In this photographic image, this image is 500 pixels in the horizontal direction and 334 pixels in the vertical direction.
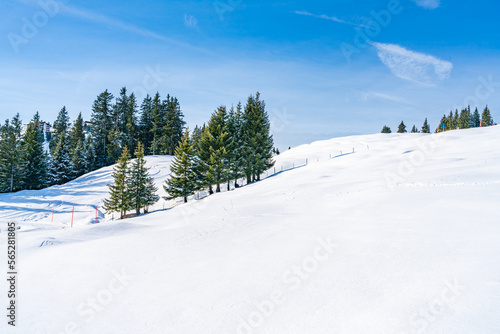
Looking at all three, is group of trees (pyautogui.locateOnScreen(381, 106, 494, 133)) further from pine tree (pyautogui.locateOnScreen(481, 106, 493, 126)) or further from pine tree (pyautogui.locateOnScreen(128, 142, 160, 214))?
pine tree (pyautogui.locateOnScreen(128, 142, 160, 214))

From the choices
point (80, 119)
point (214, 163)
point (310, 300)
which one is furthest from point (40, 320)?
point (80, 119)

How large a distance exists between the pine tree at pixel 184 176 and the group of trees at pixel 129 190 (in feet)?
8.31

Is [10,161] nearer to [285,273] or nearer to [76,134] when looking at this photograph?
[76,134]

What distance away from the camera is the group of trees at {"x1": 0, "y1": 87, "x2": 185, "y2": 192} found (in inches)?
1921

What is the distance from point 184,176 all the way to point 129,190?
630cm

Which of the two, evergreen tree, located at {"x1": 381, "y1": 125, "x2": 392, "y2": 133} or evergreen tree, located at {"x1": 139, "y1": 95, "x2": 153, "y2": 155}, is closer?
evergreen tree, located at {"x1": 139, "y1": 95, "x2": 153, "y2": 155}

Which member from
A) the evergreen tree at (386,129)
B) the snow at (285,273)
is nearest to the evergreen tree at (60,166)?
the snow at (285,273)

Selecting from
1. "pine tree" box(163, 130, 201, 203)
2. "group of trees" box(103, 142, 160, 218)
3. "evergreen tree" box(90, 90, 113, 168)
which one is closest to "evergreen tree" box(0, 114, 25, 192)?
"evergreen tree" box(90, 90, 113, 168)

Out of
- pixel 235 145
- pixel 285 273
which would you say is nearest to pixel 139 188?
pixel 235 145

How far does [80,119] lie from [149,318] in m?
87.2

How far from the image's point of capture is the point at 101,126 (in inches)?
2628

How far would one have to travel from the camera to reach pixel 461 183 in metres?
13.4

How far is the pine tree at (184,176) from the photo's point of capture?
31.2m

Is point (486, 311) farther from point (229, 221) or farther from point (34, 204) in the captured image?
point (34, 204)
